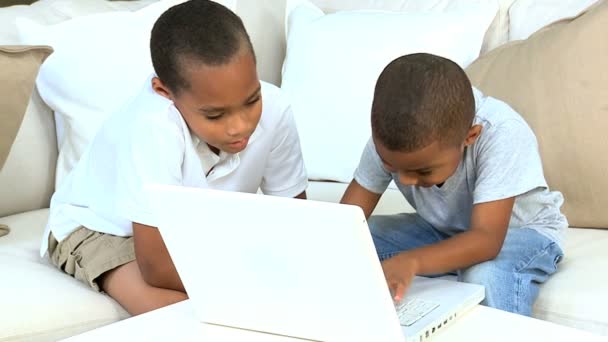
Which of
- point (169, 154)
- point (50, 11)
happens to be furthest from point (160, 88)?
point (50, 11)

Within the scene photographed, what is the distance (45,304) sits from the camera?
4.60ft

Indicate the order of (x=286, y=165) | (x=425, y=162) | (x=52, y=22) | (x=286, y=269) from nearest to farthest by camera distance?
(x=286, y=269) < (x=425, y=162) < (x=286, y=165) < (x=52, y=22)

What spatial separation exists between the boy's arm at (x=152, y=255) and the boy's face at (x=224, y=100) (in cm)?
17

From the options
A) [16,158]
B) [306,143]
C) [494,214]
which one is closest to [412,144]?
[494,214]

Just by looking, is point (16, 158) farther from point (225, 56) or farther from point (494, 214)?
point (494, 214)

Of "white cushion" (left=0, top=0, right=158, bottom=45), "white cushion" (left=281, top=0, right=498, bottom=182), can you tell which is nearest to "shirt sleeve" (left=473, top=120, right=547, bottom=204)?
"white cushion" (left=281, top=0, right=498, bottom=182)

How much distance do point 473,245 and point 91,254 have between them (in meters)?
0.65

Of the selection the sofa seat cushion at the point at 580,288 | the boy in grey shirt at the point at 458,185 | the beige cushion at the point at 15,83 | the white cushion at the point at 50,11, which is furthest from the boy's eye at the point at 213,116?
the white cushion at the point at 50,11

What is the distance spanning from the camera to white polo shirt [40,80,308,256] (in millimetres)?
1396

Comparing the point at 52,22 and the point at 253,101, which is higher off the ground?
the point at 253,101

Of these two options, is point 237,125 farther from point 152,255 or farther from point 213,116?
point 152,255

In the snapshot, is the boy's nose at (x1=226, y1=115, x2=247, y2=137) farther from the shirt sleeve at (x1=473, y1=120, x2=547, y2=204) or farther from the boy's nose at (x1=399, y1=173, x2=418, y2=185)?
the shirt sleeve at (x1=473, y1=120, x2=547, y2=204)

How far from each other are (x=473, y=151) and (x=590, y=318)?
1.01ft

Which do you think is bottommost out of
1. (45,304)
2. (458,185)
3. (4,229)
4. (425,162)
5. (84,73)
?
(4,229)
